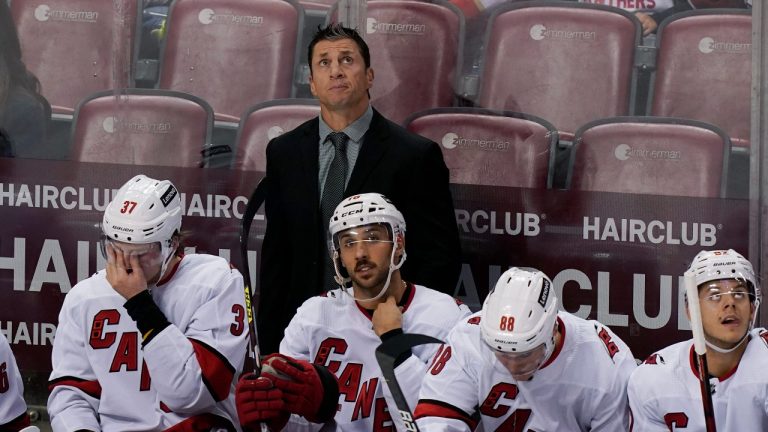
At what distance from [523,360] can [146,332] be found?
95 centimetres

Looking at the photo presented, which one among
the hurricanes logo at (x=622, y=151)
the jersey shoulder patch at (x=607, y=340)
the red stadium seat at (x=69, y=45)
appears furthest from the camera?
the red stadium seat at (x=69, y=45)

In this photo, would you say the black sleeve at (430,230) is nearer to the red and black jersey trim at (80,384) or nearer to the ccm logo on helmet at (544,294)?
the ccm logo on helmet at (544,294)

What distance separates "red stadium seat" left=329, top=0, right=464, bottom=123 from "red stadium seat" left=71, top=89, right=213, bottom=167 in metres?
0.62

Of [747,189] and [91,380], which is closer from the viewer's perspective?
[91,380]

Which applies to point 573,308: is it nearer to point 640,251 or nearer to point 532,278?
point 640,251

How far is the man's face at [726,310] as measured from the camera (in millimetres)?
3369

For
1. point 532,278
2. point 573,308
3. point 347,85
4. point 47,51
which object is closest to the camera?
point 532,278

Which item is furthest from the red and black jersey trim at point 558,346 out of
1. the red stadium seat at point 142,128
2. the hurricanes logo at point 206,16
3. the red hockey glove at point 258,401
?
the hurricanes logo at point 206,16

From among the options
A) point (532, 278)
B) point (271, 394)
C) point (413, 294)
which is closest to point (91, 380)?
point (271, 394)

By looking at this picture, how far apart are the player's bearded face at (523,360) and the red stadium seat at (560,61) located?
122 cm

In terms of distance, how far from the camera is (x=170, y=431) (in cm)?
362

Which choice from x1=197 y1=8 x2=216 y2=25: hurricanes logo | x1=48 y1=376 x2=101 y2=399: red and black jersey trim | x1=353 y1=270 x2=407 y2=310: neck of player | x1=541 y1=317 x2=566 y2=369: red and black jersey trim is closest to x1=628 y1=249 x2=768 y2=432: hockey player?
x1=541 y1=317 x2=566 y2=369: red and black jersey trim

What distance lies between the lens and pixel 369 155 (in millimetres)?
4086

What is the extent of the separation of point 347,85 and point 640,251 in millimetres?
1041
